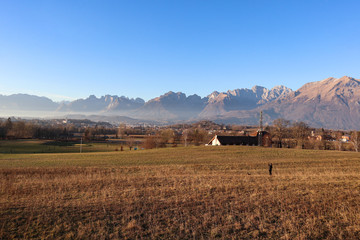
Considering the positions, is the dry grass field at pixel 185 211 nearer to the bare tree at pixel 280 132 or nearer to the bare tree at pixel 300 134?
the bare tree at pixel 300 134

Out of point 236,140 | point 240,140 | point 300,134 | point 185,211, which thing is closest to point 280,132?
point 300,134

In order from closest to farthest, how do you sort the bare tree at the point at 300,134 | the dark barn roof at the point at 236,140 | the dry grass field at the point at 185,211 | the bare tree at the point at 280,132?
1. the dry grass field at the point at 185,211
2. the bare tree at the point at 300,134
3. the dark barn roof at the point at 236,140
4. the bare tree at the point at 280,132

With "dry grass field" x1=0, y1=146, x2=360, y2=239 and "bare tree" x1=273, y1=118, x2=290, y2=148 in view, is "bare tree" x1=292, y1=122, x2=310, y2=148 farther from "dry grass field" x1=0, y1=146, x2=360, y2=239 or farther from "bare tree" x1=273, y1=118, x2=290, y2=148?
"dry grass field" x1=0, y1=146, x2=360, y2=239

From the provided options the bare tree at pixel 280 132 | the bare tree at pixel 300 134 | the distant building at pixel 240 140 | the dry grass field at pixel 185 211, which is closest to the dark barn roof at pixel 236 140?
the distant building at pixel 240 140

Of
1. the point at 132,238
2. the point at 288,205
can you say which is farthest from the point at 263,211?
the point at 132,238

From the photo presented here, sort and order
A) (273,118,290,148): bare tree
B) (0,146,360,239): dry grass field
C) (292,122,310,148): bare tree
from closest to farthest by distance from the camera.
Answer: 1. (0,146,360,239): dry grass field
2. (292,122,310,148): bare tree
3. (273,118,290,148): bare tree

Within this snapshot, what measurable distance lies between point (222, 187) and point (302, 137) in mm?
79295

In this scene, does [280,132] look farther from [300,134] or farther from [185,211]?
[185,211]

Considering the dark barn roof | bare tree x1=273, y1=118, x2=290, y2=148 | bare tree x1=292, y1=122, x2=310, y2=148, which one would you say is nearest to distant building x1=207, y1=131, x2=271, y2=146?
the dark barn roof

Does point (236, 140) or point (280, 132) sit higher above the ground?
point (280, 132)

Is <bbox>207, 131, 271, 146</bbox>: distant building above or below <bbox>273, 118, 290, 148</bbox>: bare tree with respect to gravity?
below

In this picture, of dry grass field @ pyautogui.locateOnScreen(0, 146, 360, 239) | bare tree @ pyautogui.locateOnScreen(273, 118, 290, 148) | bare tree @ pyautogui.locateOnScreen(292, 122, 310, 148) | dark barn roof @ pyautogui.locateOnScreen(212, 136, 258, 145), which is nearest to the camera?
dry grass field @ pyautogui.locateOnScreen(0, 146, 360, 239)

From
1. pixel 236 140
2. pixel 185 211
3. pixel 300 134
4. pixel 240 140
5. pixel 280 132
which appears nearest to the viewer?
pixel 185 211

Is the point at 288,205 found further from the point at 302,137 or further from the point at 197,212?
the point at 302,137
